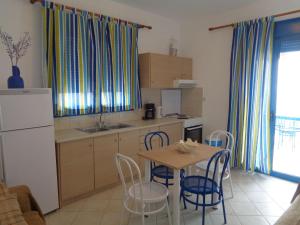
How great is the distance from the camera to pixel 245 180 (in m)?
3.39

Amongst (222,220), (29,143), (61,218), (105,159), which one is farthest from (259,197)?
(29,143)

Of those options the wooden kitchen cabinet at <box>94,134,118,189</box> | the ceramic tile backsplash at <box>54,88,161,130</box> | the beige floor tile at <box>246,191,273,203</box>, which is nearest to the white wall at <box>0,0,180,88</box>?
the ceramic tile backsplash at <box>54,88,161,130</box>

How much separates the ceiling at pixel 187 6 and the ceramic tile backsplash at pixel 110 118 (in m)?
1.39

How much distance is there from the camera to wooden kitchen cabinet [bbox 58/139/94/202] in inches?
102

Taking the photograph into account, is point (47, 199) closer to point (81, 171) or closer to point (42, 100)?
point (81, 171)

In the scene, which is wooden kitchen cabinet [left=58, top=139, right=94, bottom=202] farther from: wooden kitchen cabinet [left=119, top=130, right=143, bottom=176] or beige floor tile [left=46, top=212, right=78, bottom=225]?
wooden kitchen cabinet [left=119, top=130, right=143, bottom=176]

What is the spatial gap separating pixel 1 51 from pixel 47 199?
173cm

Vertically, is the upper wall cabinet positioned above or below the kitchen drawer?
above

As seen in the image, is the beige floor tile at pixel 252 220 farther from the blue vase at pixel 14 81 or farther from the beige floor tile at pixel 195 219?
the blue vase at pixel 14 81

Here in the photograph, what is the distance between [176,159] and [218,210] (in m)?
0.95

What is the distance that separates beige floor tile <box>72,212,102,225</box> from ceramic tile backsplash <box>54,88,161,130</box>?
1.18 m

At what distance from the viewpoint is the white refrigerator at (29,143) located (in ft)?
6.97

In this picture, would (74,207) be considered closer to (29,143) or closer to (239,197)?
(29,143)

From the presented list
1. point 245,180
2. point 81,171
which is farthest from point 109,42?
point 245,180
